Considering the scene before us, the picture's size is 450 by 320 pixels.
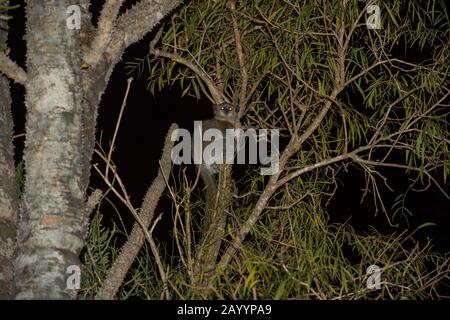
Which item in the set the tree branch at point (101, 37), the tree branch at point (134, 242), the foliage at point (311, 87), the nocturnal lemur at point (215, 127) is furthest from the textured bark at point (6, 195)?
the nocturnal lemur at point (215, 127)

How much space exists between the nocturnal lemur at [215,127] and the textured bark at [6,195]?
4.29ft

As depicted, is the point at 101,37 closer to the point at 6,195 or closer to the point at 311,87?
the point at 6,195

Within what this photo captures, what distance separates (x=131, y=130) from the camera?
7.60 meters

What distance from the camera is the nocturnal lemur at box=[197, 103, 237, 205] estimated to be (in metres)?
4.14

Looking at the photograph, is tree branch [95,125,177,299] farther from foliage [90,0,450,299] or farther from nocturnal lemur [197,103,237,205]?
nocturnal lemur [197,103,237,205]

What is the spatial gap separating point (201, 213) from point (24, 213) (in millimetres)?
1859

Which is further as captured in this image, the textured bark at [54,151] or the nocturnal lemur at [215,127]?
the nocturnal lemur at [215,127]

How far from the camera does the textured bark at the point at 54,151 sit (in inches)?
79.0

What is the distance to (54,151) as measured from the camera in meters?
2.10

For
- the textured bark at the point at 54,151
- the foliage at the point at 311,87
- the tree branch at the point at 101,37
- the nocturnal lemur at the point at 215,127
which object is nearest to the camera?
the textured bark at the point at 54,151

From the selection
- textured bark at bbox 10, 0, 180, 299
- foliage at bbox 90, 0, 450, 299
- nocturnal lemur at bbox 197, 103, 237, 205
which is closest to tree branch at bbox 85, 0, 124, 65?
textured bark at bbox 10, 0, 180, 299

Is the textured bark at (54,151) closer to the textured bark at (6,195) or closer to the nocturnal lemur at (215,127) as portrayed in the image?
the textured bark at (6,195)
